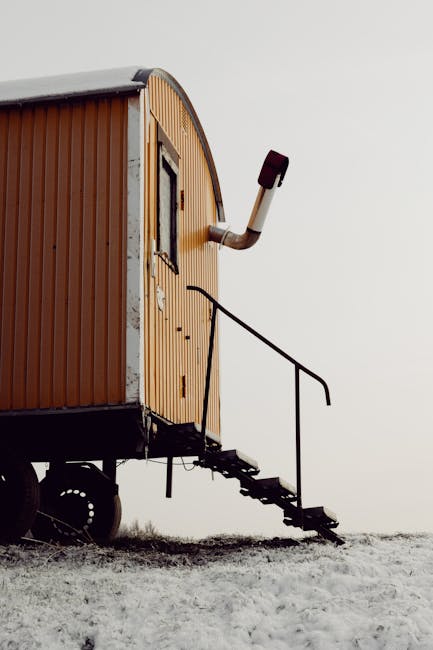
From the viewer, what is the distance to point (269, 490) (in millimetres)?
10469

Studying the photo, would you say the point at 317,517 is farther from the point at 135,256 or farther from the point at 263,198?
the point at 263,198

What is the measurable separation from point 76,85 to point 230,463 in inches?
175

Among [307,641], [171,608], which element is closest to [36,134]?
[171,608]

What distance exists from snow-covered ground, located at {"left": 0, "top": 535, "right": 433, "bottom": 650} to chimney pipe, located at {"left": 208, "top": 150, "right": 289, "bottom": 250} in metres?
4.55

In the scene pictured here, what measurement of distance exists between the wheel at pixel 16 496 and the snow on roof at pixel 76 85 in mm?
3864

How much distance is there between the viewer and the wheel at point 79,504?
12367 millimetres

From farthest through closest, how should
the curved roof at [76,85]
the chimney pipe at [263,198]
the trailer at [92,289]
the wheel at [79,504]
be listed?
the wheel at [79,504], the chimney pipe at [263,198], the curved roof at [76,85], the trailer at [92,289]

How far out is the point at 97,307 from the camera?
992 centimetres

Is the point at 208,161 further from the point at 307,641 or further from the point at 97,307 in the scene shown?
the point at 307,641

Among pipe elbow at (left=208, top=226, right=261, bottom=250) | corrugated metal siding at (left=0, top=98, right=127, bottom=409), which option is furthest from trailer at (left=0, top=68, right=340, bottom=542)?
pipe elbow at (left=208, top=226, right=261, bottom=250)

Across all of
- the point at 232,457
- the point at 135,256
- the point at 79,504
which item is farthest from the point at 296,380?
the point at 79,504

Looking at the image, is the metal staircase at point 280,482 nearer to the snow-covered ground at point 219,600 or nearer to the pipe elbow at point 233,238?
the snow-covered ground at point 219,600

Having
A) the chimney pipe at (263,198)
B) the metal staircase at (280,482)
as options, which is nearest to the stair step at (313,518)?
the metal staircase at (280,482)

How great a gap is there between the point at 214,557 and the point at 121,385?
A: 2001 mm
